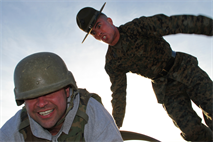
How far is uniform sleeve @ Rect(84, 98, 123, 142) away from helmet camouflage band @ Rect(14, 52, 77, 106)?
1.40 ft

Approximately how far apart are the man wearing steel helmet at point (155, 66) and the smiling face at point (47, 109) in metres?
1.71

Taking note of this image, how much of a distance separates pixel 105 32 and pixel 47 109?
1924mm

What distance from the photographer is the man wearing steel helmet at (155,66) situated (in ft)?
10.7

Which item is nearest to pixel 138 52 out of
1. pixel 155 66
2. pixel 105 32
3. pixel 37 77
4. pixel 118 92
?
pixel 155 66

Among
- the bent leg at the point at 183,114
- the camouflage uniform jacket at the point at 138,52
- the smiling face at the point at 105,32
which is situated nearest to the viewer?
the camouflage uniform jacket at the point at 138,52

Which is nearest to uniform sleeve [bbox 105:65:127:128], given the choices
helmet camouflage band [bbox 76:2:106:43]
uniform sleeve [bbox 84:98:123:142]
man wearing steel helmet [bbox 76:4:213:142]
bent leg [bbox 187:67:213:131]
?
man wearing steel helmet [bbox 76:4:213:142]

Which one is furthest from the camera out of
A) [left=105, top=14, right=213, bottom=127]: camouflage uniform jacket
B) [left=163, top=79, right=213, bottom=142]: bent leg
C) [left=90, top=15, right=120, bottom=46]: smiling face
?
[left=163, top=79, right=213, bottom=142]: bent leg

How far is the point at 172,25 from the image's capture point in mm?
2945

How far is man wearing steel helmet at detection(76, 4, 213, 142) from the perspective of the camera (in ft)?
10.7

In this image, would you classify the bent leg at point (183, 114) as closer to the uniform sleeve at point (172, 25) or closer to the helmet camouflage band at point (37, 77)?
the uniform sleeve at point (172, 25)

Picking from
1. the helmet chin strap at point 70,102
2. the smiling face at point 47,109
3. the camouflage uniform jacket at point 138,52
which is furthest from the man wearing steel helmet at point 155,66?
the smiling face at point 47,109

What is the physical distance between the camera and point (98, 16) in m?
3.52

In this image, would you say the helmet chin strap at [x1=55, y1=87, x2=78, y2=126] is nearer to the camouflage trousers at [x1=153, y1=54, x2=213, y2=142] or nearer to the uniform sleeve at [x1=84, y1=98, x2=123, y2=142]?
the uniform sleeve at [x1=84, y1=98, x2=123, y2=142]

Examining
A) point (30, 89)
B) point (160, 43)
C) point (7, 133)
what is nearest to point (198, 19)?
point (160, 43)
